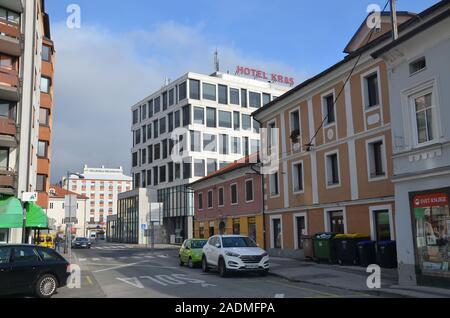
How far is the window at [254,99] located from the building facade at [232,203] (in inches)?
1116

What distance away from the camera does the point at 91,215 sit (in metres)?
147

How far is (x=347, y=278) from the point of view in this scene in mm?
16547

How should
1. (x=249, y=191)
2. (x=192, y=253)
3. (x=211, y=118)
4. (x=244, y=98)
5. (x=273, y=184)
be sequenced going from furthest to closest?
(x=244, y=98) → (x=211, y=118) → (x=249, y=191) → (x=273, y=184) → (x=192, y=253)

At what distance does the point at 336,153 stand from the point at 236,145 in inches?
1695

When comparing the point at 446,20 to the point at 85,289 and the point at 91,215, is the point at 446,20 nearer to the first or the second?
the point at 85,289

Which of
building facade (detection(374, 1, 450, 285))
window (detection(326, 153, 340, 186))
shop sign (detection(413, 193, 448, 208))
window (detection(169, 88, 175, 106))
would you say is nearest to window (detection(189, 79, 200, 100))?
window (detection(169, 88, 175, 106))

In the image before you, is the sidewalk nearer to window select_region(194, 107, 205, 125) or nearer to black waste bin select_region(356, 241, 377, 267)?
black waste bin select_region(356, 241, 377, 267)

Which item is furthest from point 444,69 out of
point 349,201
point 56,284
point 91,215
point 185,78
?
point 91,215

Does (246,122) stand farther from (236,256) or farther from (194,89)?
(236,256)

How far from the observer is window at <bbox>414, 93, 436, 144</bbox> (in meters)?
14.4

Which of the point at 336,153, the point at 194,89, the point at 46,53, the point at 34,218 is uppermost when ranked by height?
the point at 194,89

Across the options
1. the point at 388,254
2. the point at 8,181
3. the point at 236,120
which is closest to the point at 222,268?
the point at 388,254

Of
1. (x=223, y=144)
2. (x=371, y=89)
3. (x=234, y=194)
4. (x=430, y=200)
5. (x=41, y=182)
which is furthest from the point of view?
(x=223, y=144)

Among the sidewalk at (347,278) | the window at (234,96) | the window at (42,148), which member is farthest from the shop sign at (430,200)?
the window at (234,96)
